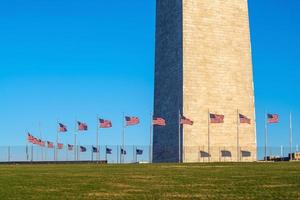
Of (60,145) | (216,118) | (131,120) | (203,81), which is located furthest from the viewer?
(60,145)

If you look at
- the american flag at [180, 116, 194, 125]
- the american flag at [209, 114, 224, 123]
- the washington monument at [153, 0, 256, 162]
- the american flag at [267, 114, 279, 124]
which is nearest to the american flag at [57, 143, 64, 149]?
the washington monument at [153, 0, 256, 162]

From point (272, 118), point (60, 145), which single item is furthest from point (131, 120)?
point (60, 145)

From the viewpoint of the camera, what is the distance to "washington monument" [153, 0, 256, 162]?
63938 mm

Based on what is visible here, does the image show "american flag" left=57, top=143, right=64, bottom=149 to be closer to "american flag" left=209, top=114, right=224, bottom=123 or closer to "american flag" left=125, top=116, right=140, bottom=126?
"american flag" left=125, top=116, right=140, bottom=126

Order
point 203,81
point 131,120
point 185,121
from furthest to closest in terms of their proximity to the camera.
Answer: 1. point 203,81
2. point 131,120
3. point 185,121

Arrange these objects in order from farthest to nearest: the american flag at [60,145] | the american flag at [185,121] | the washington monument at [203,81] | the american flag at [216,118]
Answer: the american flag at [60,145]
the washington monument at [203,81]
the american flag at [185,121]
the american flag at [216,118]

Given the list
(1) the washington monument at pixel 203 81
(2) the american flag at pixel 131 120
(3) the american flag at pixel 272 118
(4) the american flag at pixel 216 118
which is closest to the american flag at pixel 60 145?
(1) the washington monument at pixel 203 81

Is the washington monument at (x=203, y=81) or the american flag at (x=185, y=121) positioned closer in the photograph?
the american flag at (x=185, y=121)

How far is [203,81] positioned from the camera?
64.9 m

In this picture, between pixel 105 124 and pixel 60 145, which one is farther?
pixel 60 145

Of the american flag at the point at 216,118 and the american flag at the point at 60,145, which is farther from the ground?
the american flag at the point at 216,118

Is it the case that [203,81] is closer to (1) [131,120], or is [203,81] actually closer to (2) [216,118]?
(2) [216,118]

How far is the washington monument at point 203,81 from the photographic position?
210 feet

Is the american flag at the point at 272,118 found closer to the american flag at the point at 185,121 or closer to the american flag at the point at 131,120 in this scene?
the american flag at the point at 185,121
